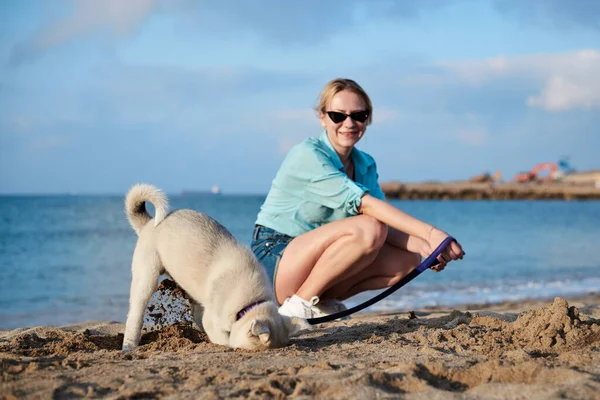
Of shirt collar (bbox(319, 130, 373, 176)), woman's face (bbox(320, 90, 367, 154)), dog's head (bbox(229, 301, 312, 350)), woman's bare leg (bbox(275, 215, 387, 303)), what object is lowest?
dog's head (bbox(229, 301, 312, 350))

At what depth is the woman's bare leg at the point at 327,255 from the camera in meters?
4.40

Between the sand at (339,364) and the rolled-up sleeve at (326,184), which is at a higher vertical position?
the rolled-up sleeve at (326,184)

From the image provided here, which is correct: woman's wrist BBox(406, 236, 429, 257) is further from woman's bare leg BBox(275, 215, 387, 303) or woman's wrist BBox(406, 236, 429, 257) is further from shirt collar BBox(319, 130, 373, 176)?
shirt collar BBox(319, 130, 373, 176)

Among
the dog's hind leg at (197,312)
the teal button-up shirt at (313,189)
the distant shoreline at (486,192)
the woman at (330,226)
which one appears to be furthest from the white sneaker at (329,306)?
the distant shoreline at (486,192)

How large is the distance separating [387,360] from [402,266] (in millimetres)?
1831

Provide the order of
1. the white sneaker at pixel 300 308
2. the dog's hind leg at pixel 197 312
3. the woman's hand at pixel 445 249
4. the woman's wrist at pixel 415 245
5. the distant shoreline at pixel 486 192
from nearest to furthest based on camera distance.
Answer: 1. the woman's hand at pixel 445 249
2. the dog's hind leg at pixel 197 312
3. the white sneaker at pixel 300 308
4. the woman's wrist at pixel 415 245
5. the distant shoreline at pixel 486 192

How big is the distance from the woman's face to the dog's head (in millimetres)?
1749

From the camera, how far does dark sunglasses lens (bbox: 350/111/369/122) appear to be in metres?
4.64

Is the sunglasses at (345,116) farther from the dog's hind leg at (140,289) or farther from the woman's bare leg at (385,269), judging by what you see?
the dog's hind leg at (140,289)

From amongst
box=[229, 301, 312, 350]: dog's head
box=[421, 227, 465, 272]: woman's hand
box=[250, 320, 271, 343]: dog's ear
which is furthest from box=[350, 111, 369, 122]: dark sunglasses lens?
box=[250, 320, 271, 343]: dog's ear

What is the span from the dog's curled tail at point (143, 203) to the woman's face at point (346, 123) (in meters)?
1.53

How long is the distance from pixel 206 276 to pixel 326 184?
125cm

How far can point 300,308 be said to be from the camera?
457 cm

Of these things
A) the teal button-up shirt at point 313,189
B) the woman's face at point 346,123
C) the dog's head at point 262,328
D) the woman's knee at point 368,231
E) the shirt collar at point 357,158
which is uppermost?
the woman's face at point 346,123
